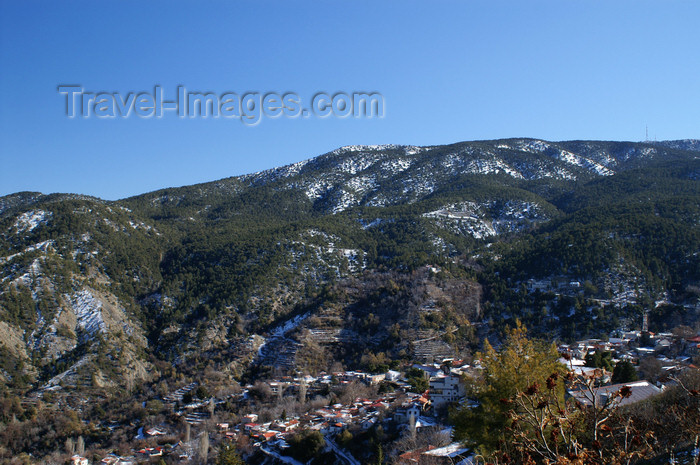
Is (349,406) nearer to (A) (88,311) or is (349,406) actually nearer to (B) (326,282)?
(B) (326,282)

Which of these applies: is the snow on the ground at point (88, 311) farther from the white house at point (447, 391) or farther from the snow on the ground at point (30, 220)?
the white house at point (447, 391)

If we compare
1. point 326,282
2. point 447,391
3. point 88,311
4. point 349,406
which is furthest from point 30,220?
point 447,391

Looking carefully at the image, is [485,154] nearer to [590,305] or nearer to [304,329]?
[590,305]

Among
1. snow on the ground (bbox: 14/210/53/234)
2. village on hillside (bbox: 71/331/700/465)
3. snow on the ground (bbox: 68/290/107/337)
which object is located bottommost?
village on hillside (bbox: 71/331/700/465)

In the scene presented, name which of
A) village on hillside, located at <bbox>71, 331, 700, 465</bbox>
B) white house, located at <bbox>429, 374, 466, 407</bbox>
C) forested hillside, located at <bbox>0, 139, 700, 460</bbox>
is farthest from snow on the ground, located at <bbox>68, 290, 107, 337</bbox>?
white house, located at <bbox>429, 374, 466, 407</bbox>

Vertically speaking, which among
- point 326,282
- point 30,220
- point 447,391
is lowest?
point 447,391

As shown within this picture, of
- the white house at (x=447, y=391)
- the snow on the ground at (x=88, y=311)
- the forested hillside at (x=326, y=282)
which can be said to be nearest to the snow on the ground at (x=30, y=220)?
the forested hillside at (x=326, y=282)

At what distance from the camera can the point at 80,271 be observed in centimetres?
A: 5603

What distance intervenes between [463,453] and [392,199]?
79778mm

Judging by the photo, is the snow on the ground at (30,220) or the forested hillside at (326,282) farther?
the snow on the ground at (30,220)

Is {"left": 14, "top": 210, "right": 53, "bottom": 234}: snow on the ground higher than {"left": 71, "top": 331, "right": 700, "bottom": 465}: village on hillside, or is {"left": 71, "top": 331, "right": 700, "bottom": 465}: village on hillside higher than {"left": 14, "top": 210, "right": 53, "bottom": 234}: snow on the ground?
{"left": 14, "top": 210, "right": 53, "bottom": 234}: snow on the ground

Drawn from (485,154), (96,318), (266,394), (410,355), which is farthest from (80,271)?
(485,154)

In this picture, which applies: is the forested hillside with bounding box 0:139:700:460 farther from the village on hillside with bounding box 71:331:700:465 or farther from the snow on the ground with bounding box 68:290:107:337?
the village on hillside with bounding box 71:331:700:465

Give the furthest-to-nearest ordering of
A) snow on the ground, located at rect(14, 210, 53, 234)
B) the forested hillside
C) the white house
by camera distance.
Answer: snow on the ground, located at rect(14, 210, 53, 234)
the forested hillside
the white house
